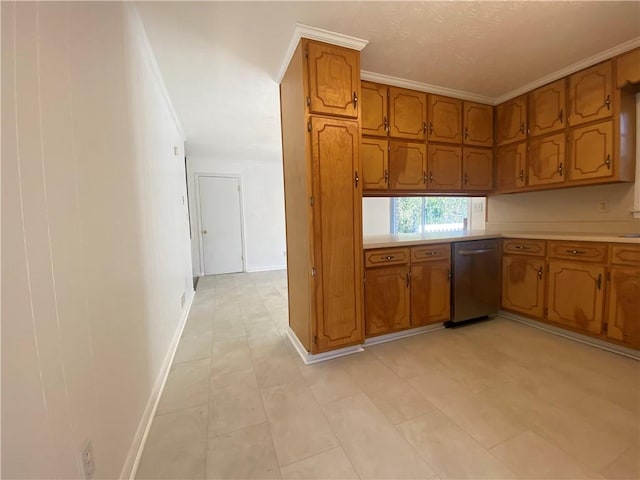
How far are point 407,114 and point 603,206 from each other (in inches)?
81.7

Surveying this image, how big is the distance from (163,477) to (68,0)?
1.94 meters

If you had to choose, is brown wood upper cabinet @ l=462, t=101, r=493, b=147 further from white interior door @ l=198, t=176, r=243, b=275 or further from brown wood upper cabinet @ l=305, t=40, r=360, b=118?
white interior door @ l=198, t=176, r=243, b=275

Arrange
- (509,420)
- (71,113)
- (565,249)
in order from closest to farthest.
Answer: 1. (71,113)
2. (509,420)
3. (565,249)

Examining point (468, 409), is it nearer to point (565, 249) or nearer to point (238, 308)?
point (565, 249)

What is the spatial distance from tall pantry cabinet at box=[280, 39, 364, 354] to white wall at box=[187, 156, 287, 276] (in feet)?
10.8

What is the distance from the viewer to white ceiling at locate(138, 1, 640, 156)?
5.42 feet

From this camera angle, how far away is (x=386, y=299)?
7.70 ft

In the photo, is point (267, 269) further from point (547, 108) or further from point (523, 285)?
point (547, 108)

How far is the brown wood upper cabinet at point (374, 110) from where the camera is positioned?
95.0 inches

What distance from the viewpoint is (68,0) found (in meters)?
0.94

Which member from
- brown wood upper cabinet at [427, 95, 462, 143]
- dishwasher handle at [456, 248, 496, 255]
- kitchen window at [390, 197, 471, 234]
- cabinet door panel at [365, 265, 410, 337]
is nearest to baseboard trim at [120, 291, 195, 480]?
cabinet door panel at [365, 265, 410, 337]

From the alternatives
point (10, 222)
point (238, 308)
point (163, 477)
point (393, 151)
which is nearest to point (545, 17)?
point (393, 151)

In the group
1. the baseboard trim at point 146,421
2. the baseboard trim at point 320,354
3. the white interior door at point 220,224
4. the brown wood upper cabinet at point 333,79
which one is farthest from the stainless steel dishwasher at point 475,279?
the white interior door at point 220,224

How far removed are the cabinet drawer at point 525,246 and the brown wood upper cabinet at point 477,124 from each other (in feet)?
3.70
